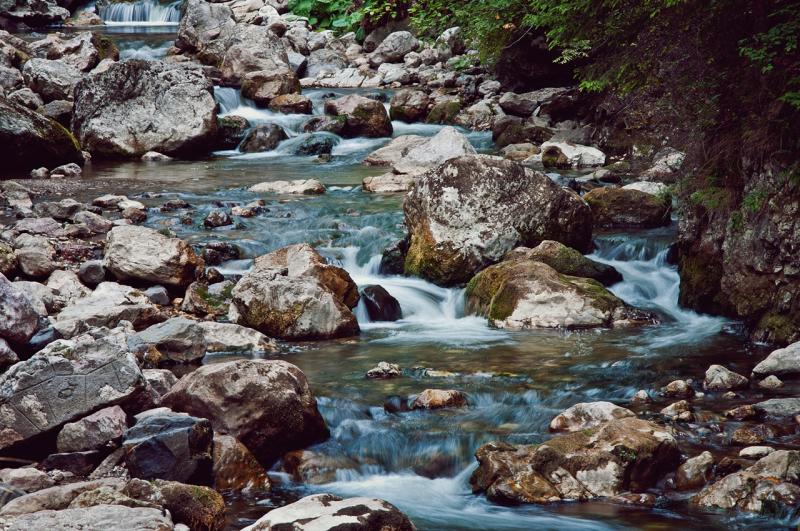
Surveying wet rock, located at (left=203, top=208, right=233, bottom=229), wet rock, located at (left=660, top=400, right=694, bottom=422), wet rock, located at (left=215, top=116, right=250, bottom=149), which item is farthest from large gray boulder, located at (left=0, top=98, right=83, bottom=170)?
wet rock, located at (left=660, top=400, right=694, bottom=422)

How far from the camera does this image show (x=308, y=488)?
5738mm

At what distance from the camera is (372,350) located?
850 cm

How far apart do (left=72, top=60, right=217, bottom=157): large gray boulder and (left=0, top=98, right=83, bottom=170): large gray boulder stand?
124cm

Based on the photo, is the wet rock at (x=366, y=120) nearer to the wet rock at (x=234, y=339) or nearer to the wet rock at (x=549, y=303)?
the wet rock at (x=549, y=303)

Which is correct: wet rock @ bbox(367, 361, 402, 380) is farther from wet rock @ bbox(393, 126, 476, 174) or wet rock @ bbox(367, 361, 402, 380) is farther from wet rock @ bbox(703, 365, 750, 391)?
wet rock @ bbox(393, 126, 476, 174)

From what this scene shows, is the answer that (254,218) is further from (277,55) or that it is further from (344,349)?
(277,55)

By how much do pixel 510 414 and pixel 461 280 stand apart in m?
4.06

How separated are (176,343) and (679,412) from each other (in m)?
4.43

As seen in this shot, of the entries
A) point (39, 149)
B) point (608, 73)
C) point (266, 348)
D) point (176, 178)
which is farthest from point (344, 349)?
point (39, 149)

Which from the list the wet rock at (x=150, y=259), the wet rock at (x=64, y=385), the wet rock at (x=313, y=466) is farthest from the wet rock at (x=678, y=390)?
the wet rock at (x=150, y=259)

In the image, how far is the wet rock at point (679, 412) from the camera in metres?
6.24

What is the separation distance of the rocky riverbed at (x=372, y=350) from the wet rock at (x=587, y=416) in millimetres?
24

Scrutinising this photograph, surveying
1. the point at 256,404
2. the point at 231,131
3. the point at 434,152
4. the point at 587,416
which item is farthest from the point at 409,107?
the point at 256,404

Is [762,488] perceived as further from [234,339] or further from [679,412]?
[234,339]
